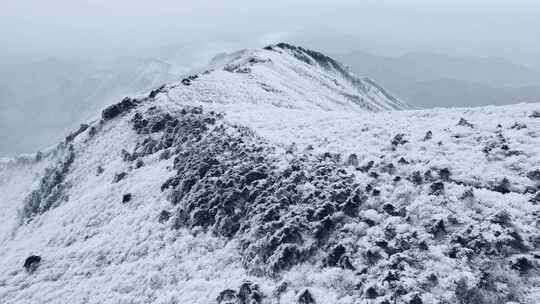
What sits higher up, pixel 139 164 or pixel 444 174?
Result: pixel 444 174

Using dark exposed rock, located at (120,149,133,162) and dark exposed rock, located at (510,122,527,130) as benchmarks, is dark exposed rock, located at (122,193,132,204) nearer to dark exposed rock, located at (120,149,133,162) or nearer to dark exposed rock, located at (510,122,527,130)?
dark exposed rock, located at (120,149,133,162)

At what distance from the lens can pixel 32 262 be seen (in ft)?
62.3

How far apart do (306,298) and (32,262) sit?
43.3ft

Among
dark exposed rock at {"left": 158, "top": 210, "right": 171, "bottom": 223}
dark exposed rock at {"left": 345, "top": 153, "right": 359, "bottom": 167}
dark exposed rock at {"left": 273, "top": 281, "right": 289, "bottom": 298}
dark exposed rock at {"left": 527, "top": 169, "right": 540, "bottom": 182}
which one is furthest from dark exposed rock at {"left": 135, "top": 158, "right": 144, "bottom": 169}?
dark exposed rock at {"left": 527, "top": 169, "right": 540, "bottom": 182}

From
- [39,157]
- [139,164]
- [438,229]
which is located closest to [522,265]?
[438,229]

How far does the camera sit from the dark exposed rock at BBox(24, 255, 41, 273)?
61.7 ft

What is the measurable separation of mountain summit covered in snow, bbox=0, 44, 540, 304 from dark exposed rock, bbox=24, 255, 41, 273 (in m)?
0.06

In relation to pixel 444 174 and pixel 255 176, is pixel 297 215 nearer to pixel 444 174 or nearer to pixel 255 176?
pixel 255 176

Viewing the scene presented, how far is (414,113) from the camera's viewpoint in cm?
2370

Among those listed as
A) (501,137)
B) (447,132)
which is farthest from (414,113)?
(501,137)

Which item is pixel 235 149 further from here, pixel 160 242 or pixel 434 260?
pixel 434 260

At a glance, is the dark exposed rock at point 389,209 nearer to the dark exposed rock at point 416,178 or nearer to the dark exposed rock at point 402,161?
the dark exposed rock at point 416,178

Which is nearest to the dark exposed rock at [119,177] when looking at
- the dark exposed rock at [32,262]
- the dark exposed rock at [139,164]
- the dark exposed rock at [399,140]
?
the dark exposed rock at [139,164]

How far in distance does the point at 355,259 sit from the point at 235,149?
9.81m
